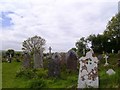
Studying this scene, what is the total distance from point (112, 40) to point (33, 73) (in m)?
30.7

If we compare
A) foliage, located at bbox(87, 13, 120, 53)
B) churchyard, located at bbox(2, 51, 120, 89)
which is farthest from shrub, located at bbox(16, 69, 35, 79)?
foliage, located at bbox(87, 13, 120, 53)

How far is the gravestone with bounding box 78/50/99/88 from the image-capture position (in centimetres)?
1072

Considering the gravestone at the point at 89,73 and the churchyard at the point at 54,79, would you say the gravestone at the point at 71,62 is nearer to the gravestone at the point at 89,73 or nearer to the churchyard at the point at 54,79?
the churchyard at the point at 54,79

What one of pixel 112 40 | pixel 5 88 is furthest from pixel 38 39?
pixel 5 88

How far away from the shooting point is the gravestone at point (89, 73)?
10.7 meters

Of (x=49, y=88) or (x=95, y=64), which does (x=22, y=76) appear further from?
(x=95, y=64)

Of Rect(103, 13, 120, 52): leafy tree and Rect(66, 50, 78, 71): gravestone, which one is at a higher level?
Rect(103, 13, 120, 52): leafy tree

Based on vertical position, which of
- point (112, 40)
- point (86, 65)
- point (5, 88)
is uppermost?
point (112, 40)

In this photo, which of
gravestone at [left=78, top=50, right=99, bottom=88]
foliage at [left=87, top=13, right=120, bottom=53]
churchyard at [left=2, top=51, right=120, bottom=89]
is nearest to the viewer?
gravestone at [left=78, top=50, right=99, bottom=88]

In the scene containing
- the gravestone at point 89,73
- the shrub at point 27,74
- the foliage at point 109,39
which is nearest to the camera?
the gravestone at point 89,73

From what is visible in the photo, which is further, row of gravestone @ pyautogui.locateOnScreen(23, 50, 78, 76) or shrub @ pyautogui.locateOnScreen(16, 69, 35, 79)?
shrub @ pyautogui.locateOnScreen(16, 69, 35, 79)

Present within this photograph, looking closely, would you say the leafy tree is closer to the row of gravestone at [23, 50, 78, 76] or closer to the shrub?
the row of gravestone at [23, 50, 78, 76]

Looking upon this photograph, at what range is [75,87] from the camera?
10.9 meters

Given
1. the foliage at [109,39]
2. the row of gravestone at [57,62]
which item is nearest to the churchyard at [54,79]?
the row of gravestone at [57,62]
